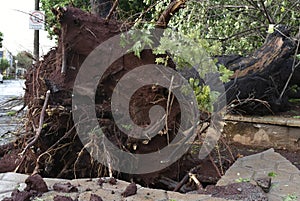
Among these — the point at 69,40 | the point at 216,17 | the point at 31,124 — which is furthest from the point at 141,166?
the point at 216,17

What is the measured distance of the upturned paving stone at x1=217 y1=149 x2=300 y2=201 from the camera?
2663 mm

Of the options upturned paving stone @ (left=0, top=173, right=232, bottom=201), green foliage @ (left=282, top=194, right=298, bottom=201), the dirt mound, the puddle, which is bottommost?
the puddle

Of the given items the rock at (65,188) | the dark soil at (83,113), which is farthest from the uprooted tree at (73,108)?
the rock at (65,188)

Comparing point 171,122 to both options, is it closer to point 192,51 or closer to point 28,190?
point 192,51

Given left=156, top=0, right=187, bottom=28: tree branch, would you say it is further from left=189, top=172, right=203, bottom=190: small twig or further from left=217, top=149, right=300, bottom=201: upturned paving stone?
left=217, top=149, right=300, bottom=201: upturned paving stone

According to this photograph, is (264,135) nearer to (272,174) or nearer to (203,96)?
(272,174)

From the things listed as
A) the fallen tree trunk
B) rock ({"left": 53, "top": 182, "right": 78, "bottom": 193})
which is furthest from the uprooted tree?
the fallen tree trunk

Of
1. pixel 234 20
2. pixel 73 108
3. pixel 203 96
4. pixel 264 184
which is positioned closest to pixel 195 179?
pixel 264 184

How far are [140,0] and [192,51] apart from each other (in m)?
8.62

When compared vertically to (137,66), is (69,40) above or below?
above

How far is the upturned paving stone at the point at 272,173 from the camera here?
8.74ft

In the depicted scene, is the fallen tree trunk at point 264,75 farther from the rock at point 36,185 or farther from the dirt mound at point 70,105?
the rock at point 36,185

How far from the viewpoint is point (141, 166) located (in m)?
3.22

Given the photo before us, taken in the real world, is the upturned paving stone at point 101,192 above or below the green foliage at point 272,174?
above
